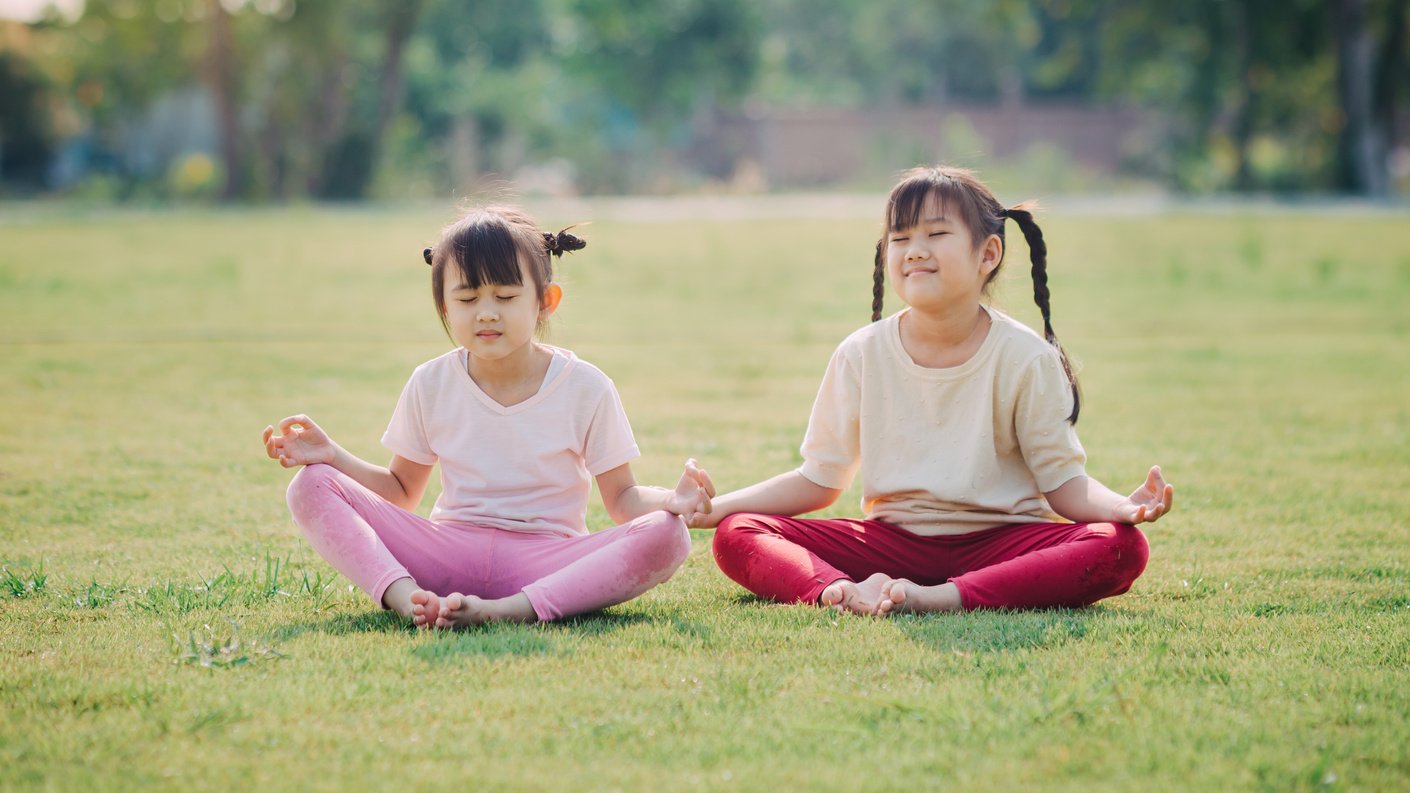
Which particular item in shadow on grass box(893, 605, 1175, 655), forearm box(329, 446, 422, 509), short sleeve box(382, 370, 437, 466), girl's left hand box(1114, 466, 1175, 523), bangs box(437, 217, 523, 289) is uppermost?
bangs box(437, 217, 523, 289)

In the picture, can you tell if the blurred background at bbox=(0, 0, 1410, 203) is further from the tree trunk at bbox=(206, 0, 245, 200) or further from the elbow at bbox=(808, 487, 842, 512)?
the elbow at bbox=(808, 487, 842, 512)

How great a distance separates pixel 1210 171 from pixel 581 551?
32.6m

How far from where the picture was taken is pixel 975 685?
2961mm

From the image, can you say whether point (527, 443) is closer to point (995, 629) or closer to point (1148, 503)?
point (995, 629)

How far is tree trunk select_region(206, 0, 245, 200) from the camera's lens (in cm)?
2916

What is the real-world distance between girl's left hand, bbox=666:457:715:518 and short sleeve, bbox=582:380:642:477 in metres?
0.19

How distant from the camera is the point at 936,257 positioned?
3.72 metres

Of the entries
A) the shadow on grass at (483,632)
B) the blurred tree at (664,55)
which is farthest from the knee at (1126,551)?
the blurred tree at (664,55)

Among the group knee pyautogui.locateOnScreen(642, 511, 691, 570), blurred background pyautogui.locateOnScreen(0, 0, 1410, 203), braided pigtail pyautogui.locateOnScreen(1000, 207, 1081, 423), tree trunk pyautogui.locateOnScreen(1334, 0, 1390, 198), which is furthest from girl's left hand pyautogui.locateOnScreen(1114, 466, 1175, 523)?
tree trunk pyautogui.locateOnScreen(1334, 0, 1390, 198)

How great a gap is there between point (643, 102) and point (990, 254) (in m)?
39.2

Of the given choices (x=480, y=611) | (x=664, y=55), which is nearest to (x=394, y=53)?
(x=664, y=55)

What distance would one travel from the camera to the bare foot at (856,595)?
3.54 metres

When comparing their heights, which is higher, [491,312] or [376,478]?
[491,312]

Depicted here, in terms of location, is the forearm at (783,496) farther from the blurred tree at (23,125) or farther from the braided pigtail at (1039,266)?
the blurred tree at (23,125)
